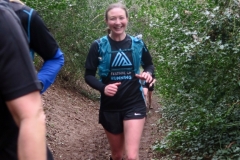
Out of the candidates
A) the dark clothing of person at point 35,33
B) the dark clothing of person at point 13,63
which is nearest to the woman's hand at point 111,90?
the dark clothing of person at point 35,33

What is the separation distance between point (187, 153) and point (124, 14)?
2425mm

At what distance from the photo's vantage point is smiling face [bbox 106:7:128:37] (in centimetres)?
480

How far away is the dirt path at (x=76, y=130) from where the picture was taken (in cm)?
748

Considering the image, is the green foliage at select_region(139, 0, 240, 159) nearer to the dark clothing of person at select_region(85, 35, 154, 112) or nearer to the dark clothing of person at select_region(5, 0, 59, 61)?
the dark clothing of person at select_region(85, 35, 154, 112)

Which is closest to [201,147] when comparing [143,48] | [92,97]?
[143,48]

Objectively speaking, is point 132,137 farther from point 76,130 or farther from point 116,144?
point 76,130

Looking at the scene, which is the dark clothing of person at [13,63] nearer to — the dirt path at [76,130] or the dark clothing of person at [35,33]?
the dark clothing of person at [35,33]

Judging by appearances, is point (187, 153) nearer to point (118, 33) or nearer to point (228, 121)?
point (228, 121)

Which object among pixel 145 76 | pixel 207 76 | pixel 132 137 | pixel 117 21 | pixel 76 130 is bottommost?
pixel 76 130

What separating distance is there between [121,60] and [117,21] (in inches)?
16.8

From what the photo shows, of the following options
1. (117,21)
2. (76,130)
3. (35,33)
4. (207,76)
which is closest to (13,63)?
(35,33)

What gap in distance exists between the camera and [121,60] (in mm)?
4695

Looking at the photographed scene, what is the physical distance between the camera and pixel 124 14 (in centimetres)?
488

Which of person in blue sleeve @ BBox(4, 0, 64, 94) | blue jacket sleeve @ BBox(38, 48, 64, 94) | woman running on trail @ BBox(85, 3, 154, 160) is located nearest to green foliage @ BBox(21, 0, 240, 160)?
woman running on trail @ BBox(85, 3, 154, 160)
